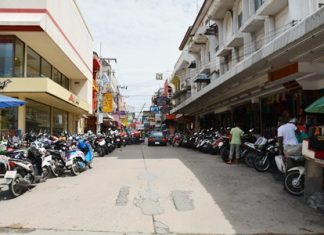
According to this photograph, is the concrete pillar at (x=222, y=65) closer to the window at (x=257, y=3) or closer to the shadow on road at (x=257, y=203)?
the window at (x=257, y=3)

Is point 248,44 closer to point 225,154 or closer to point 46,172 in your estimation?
point 225,154

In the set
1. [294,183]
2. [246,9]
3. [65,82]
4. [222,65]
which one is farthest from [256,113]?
[65,82]

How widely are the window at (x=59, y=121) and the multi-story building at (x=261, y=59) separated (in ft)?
34.3

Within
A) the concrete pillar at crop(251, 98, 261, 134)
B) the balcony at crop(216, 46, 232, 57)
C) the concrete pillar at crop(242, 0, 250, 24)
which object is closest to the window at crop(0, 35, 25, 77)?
the concrete pillar at crop(251, 98, 261, 134)

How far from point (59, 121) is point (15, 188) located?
66.6ft

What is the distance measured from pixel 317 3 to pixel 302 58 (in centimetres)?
520

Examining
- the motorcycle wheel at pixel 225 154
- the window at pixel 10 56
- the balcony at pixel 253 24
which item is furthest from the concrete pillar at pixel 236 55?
the window at pixel 10 56

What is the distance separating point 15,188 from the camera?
8398 mm

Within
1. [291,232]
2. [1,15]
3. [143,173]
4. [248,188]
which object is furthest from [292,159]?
[1,15]

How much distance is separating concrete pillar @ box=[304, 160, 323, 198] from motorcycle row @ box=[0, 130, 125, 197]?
6.35 meters

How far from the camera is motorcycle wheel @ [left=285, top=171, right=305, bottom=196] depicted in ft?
27.1

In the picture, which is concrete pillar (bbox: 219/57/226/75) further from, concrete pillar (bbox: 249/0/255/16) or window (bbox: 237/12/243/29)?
concrete pillar (bbox: 249/0/255/16)

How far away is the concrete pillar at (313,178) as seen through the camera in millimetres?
7586

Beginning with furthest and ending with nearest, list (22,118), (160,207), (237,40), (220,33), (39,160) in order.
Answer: (220,33)
(237,40)
(22,118)
(39,160)
(160,207)
